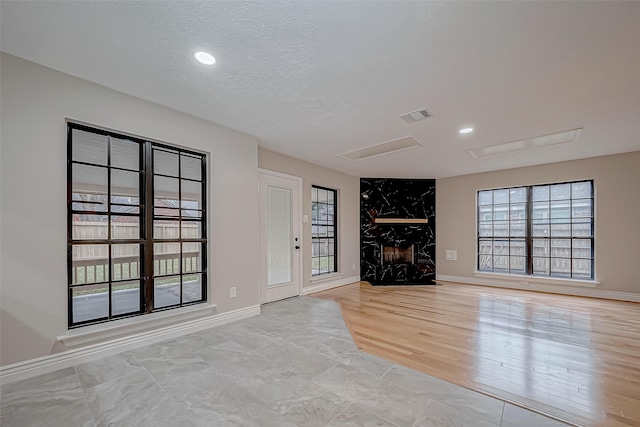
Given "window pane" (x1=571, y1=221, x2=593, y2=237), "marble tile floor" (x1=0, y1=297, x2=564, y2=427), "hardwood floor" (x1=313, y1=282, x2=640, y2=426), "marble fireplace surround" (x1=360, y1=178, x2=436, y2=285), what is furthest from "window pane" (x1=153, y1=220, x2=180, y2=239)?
"window pane" (x1=571, y1=221, x2=593, y2=237)

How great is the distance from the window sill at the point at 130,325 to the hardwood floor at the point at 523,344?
6.06 feet

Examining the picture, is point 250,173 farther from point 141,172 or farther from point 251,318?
point 251,318

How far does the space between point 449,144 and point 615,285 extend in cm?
388

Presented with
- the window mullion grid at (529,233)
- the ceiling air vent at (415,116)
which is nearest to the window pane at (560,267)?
the window mullion grid at (529,233)

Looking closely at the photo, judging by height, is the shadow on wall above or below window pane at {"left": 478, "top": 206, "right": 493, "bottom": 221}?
below

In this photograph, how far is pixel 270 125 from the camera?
3.51 m

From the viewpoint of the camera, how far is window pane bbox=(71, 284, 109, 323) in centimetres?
255

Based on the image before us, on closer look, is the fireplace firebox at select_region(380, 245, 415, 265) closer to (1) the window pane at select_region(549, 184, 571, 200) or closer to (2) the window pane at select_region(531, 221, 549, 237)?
(2) the window pane at select_region(531, 221, 549, 237)

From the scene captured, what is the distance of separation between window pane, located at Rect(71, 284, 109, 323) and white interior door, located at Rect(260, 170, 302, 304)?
78.8 inches

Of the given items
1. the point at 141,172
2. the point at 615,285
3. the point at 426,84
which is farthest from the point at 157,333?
the point at 615,285

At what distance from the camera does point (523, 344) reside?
2875mm

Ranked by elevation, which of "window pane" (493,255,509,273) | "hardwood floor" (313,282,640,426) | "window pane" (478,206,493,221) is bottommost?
"hardwood floor" (313,282,640,426)

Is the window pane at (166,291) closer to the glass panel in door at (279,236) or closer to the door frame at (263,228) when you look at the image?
the door frame at (263,228)

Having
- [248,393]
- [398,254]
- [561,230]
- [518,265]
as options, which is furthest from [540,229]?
[248,393]
